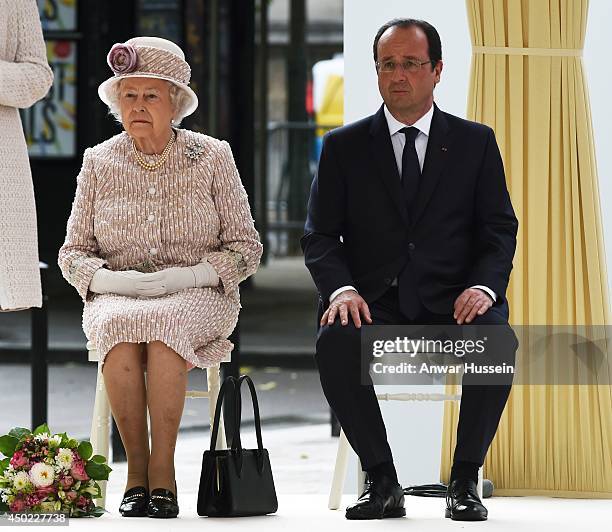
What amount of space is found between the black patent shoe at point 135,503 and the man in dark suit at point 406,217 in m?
0.59

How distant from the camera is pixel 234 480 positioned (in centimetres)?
427

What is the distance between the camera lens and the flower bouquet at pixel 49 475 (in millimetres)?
4211

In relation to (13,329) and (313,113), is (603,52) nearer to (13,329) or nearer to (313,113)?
(13,329)

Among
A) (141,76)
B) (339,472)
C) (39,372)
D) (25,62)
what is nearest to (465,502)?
(339,472)

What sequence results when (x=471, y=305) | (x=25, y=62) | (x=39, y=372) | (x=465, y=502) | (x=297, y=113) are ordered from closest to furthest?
1. (x=465, y=502)
2. (x=471, y=305)
3. (x=25, y=62)
4. (x=39, y=372)
5. (x=297, y=113)

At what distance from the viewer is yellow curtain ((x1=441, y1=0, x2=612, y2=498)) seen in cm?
480

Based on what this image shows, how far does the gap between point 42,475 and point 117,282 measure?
63 centimetres

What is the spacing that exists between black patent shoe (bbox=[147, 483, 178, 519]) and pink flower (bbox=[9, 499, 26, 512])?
350 mm

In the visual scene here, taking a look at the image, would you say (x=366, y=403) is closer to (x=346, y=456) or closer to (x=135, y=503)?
(x=346, y=456)

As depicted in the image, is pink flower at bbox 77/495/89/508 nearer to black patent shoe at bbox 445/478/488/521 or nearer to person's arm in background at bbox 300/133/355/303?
person's arm in background at bbox 300/133/355/303

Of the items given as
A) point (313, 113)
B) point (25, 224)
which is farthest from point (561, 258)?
point (313, 113)

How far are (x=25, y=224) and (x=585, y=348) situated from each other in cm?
181

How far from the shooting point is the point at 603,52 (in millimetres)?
4926

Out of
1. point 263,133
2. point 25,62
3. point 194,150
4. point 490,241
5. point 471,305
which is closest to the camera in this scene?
point 471,305
